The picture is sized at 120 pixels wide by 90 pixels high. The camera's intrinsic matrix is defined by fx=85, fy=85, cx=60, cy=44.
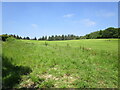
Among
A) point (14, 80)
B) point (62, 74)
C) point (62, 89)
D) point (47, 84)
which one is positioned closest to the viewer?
point (62, 89)

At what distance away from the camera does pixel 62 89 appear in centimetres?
363

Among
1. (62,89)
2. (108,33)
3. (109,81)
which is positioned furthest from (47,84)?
(108,33)

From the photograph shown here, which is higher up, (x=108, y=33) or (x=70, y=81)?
(x=108, y=33)

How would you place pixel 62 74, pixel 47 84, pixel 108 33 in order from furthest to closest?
pixel 108 33 → pixel 62 74 → pixel 47 84

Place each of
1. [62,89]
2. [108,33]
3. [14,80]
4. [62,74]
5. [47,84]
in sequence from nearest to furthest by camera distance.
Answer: [62,89] → [47,84] → [14,80] → [62,74] → [108,33]

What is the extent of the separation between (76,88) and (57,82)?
3.14 ft

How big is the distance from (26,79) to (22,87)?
63 centimetres

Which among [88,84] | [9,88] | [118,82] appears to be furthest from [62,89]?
[118,82]

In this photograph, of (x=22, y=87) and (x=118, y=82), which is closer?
(x=22, y=87)

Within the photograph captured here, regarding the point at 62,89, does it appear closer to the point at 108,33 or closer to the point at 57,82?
the point at 57,82

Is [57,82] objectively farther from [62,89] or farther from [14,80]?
[14,80]

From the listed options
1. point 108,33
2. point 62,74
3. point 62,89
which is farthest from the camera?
point 108,33

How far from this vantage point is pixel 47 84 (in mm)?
3941

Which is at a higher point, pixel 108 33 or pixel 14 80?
pixel 108 33
